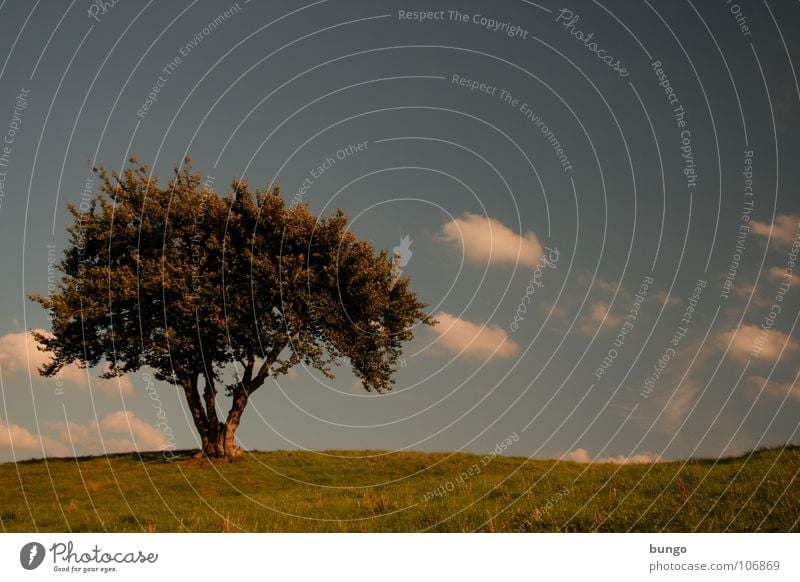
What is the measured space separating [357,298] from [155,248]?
12.6 m

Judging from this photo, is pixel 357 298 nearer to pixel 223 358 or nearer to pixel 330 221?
pixel 330 221

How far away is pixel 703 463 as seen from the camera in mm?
19984

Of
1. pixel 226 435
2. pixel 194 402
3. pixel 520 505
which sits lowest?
pixel 520 505
